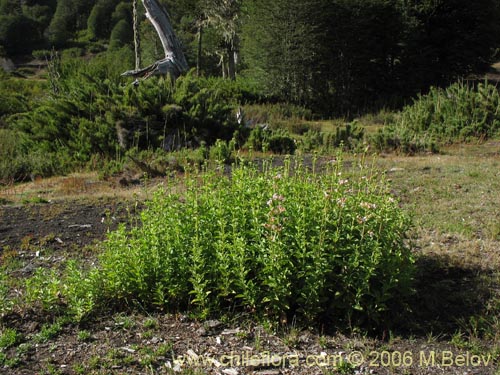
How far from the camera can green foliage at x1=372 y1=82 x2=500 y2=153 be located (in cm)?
963

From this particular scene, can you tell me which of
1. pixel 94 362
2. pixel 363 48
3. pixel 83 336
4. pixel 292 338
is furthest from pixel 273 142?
pixel 363 48

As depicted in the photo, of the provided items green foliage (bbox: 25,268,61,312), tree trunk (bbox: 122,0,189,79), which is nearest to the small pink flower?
green foliage (bbox: 25,268,61,312)

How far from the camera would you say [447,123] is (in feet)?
36.2

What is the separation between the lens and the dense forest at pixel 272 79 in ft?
32.8

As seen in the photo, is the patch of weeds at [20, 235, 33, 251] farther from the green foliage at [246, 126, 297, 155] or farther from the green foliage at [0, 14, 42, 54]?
the green foliage at [0, 14, 42, 54]

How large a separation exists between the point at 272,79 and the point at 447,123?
377 inches

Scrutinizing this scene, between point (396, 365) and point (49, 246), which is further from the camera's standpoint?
point (49, 246)

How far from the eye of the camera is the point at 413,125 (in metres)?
11.3

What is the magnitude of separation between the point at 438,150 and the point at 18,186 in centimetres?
713

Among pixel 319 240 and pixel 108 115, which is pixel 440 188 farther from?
pixel 108 115

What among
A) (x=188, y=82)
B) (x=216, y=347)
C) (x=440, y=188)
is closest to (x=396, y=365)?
(x=216, y=347)

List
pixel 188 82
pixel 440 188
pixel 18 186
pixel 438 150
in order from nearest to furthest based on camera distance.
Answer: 1. pixel 440 188
2. pixel 18 186
3. pixel 438 150
4. pixel 188 82

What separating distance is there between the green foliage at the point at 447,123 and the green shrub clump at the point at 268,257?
20.2 feet

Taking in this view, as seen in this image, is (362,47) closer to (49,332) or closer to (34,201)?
(34,201)
